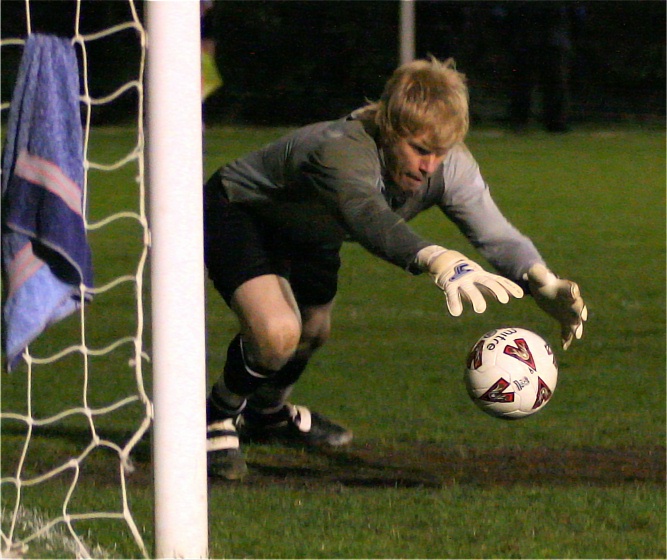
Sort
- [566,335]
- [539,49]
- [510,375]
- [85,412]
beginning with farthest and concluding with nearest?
[539,49], [566,335], [510,375], [85,412]

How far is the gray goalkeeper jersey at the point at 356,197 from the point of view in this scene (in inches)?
150

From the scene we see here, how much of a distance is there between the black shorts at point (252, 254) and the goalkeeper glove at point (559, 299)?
99 cm

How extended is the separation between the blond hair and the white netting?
83cm

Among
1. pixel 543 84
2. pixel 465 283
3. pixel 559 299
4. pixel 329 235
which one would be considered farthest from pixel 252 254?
pixel 543 84

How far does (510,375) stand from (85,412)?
1.43 metres

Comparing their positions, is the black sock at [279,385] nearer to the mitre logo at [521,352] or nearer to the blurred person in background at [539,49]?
the mitre logo at [521,352]

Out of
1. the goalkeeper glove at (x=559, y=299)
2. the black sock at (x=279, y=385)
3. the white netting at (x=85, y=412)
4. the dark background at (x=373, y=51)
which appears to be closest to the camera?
the white netting at (x=85, y=412)

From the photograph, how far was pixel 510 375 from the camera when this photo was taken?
4.09m

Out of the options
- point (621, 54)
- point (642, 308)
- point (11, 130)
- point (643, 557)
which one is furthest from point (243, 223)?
point (621, 54)

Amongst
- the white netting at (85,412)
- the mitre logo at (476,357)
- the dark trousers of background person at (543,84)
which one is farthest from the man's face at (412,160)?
the dark trousers of background person at (543,84)

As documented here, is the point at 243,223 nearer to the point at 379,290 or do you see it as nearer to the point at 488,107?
the point at 379,290

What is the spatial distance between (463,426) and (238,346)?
1232 millimetres

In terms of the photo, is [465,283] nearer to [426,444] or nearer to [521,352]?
[521,352]

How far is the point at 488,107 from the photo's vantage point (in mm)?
29891
